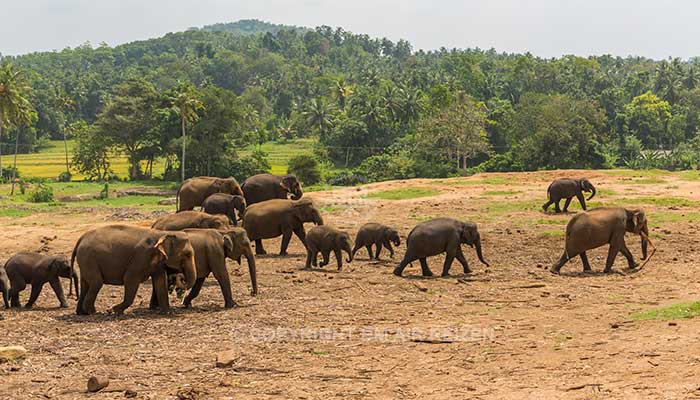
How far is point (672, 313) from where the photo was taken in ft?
39.5

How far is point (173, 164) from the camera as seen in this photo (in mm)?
72000

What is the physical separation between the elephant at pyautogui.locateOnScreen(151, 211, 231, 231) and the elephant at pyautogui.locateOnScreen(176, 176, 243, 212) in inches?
267

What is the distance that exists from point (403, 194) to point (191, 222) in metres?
17.8

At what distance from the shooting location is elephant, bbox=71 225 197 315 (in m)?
13.6

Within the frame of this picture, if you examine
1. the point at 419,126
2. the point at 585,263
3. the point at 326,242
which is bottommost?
the point at 585,263

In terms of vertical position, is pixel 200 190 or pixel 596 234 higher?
pixel 200 190

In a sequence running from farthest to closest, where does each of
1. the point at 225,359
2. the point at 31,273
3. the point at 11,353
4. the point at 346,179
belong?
the point at 346,179 → the point at 31,273 → the point at 11,353 → the point at 225,359

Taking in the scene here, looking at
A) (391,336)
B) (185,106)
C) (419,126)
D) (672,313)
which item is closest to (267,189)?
(391,336)

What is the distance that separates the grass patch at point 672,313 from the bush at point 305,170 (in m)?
44.3

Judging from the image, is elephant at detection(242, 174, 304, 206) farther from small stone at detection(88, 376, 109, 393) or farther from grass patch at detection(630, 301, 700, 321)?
small stone at detection(88, 376, 109, 393)

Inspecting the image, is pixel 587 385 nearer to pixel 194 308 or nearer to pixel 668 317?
pixel 668 317

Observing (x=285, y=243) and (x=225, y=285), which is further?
(x=285, y=243)

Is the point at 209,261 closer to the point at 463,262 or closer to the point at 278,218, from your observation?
the point at 463,262

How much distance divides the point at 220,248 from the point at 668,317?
733 cm
